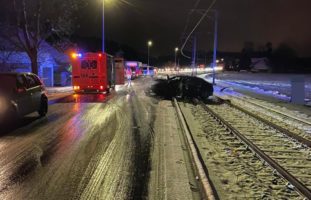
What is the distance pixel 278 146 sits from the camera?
1103cm

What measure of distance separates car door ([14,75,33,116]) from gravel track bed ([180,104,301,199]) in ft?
18.5

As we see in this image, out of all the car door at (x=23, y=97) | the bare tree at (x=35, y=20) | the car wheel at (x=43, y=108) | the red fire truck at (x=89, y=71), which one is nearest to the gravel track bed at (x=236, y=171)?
the car door at (x=23, y=97)

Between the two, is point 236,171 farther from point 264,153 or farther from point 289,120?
point 289,120

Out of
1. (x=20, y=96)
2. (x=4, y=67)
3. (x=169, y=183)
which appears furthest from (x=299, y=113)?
(x=4, y=67)

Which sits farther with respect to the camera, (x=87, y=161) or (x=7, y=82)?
(x=7, y=82)

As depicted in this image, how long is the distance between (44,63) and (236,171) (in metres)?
38.1

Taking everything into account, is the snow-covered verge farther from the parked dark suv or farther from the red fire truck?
the parked dark suv

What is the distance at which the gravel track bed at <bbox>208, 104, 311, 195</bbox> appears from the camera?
8555 millimetres

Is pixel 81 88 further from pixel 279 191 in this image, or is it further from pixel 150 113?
pixel 279 191

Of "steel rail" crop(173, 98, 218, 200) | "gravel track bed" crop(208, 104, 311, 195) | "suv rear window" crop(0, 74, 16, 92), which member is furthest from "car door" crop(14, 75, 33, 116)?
"gravel track bed" crop(208, 104, 311, 195)

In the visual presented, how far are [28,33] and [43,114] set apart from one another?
17.5 meters

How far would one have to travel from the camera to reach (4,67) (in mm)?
35094

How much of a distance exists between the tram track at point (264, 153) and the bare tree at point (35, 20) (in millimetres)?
19192

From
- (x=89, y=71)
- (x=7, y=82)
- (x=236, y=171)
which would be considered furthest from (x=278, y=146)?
(x=89, y=71)
